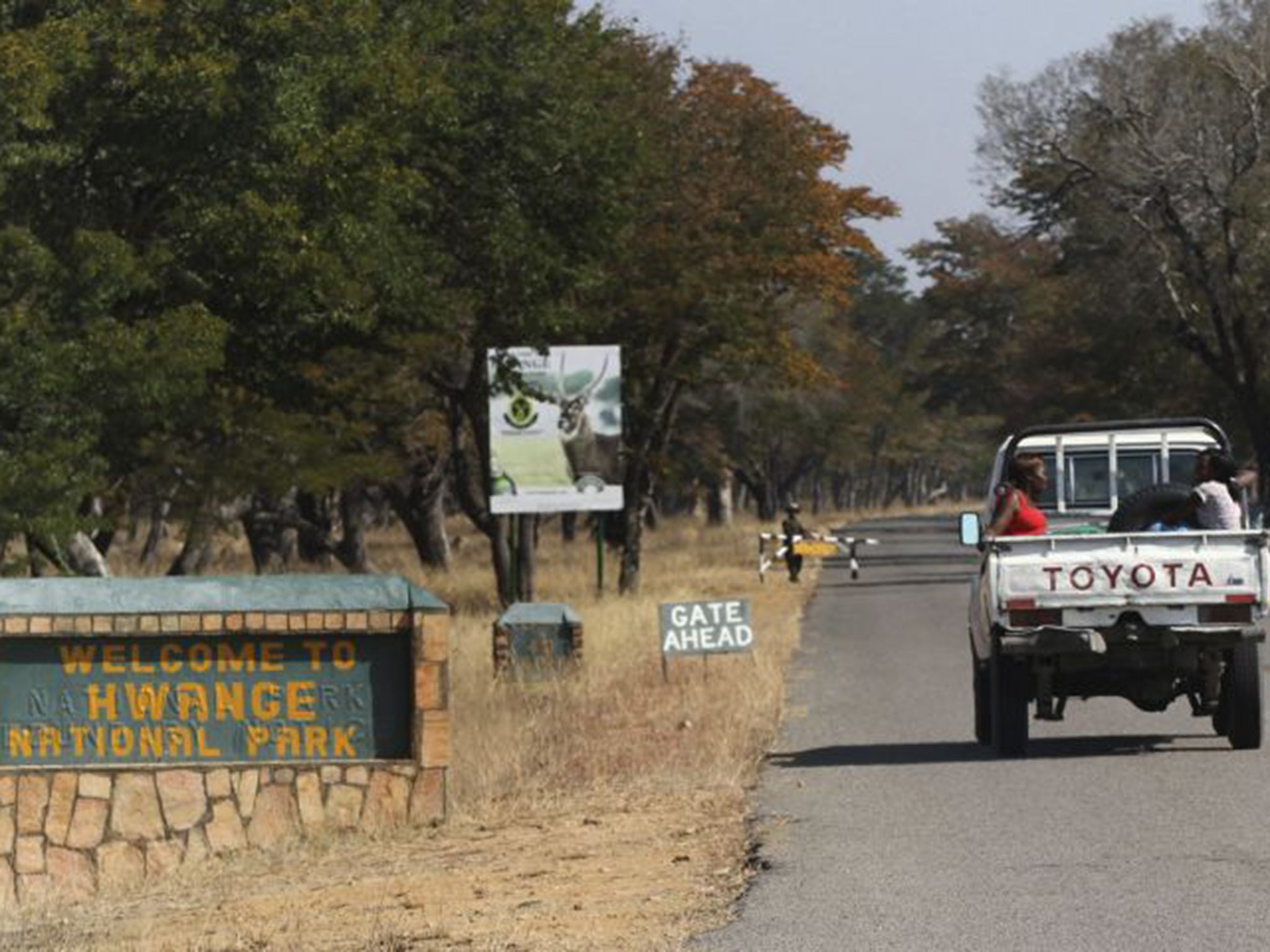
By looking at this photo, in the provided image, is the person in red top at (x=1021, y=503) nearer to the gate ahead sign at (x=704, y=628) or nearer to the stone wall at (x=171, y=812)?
the stone wall at (x=171, y=812)

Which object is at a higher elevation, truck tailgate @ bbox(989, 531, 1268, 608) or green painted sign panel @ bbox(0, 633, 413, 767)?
truck tailgate @ bbox(989, 531, 1268, 608)

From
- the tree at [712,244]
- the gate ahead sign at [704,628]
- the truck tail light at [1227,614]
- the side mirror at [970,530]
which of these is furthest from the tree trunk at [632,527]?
the truck tail light at [1227,614]

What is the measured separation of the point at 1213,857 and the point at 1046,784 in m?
3.35

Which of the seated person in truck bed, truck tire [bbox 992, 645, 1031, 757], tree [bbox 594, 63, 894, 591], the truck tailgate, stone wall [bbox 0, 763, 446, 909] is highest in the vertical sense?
tree [bbox 594, 63, 894, 591]

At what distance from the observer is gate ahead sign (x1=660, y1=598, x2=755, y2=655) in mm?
23734

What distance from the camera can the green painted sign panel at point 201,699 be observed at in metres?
17.5

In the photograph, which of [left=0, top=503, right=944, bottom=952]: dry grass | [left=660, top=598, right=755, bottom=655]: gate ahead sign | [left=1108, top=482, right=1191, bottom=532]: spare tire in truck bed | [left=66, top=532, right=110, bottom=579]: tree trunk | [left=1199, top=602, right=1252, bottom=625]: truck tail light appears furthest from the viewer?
[left=66, top=532, right=110, bottom=579]: tree trunk

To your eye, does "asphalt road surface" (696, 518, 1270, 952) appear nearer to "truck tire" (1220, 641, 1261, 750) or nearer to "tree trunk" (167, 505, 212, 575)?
"truck tire" (1220, 641, 1261, 750)

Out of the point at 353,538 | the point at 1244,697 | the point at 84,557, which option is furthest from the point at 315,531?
the point at 1244,697

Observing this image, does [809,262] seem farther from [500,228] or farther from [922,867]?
[922,867]

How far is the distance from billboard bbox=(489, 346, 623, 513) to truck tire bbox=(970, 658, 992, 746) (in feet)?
70.8

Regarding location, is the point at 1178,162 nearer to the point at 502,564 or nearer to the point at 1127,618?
the point at 502,564

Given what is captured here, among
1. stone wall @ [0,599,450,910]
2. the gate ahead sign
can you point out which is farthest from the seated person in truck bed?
the gate ahead sign

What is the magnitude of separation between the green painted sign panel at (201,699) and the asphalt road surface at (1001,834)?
8.45 ft
